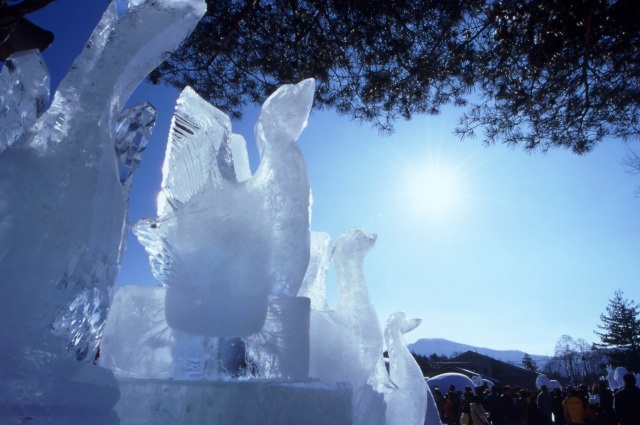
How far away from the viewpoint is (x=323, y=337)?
65.6 inches

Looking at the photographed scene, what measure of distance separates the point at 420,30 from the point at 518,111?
1.40 metres

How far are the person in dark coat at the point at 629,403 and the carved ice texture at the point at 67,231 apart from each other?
6.56m

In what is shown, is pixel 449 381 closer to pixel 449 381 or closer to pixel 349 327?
pixel 449 381

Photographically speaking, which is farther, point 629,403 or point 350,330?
point 629,403

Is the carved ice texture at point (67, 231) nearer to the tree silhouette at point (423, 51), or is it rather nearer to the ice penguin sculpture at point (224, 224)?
the ice penguin sculpture at point (224, 224)

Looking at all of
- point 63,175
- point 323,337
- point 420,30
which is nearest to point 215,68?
point 420,30

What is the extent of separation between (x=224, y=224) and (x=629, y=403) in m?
6.40

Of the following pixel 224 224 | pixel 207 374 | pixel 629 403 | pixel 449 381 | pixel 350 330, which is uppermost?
pixel 224 224

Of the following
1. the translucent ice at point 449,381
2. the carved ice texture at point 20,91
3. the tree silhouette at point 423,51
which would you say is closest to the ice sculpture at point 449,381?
the translucent ice at point 449,381

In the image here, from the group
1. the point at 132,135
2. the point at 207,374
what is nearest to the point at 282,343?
the point at 207,374

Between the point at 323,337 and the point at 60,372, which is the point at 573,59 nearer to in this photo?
the point at 323,337

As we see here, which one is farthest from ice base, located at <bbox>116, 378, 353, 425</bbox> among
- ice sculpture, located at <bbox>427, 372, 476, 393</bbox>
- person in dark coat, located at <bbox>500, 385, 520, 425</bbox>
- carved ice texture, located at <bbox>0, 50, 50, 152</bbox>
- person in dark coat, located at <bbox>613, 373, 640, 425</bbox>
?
ice sculpture, located at <bbox>427, 372, 476, 393</bbox>

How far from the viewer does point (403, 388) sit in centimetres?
214

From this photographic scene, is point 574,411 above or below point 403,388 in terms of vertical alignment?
below
